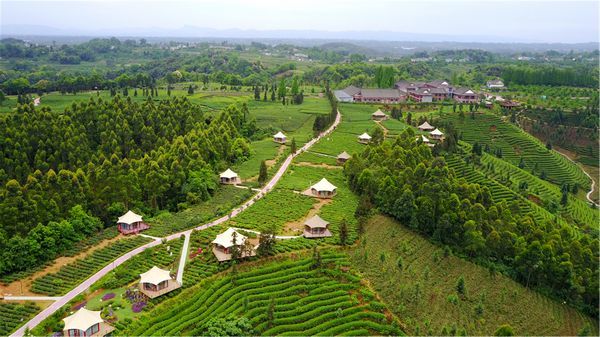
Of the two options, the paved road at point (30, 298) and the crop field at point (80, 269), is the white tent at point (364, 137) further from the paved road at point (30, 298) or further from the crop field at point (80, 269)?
the paved road at point (30, 298)

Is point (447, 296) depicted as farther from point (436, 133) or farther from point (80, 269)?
point (436, 133)

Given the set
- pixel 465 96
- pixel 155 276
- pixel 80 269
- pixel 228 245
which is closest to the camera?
pixel 155 276

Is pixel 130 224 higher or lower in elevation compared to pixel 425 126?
lower

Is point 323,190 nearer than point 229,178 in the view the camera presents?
Yes

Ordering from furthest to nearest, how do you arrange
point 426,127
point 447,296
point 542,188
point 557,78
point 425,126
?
point 557,78 → point 425,126 → point 426,127 → point 542,188 → point 447,296

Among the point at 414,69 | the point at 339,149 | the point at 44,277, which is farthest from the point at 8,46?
the point at 44,277

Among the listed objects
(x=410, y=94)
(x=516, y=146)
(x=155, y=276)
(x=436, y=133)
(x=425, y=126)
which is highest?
(x=410, y=94)

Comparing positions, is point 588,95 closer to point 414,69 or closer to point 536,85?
point 536,85

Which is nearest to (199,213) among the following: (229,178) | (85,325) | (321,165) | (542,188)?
(229,178)
